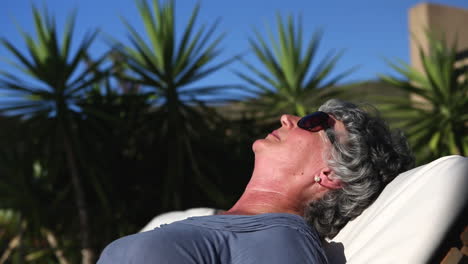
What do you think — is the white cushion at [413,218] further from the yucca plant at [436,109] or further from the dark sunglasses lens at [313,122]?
the yucca plant at [436,109]

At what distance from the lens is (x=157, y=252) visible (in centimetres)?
159

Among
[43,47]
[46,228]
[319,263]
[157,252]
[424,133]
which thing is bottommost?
[46,228]

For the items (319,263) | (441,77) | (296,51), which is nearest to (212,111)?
(296,51)

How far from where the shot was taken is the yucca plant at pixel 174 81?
231 inches

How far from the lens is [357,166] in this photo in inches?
81.0

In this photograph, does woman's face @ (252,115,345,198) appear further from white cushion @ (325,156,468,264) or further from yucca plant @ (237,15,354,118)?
yucca plant @ (237,15,354,118)

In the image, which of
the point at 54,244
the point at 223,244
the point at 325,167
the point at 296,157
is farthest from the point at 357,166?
the point at 54,244

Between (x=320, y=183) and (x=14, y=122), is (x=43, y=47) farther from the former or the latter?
(x=320, y=183)

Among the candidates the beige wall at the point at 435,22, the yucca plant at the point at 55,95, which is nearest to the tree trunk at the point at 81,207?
the yucca plant at the point at 55,95

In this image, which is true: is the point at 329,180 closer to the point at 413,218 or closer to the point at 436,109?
the point at 413,218

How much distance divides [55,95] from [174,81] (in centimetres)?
123

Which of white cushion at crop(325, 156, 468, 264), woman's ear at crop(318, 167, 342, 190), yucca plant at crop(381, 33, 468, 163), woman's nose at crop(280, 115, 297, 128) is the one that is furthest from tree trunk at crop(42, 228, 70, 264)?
white cushion at crop(325, 156, 468, 264)

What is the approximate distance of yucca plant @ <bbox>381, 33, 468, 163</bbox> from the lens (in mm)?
5758

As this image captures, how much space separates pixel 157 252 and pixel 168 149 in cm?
441
